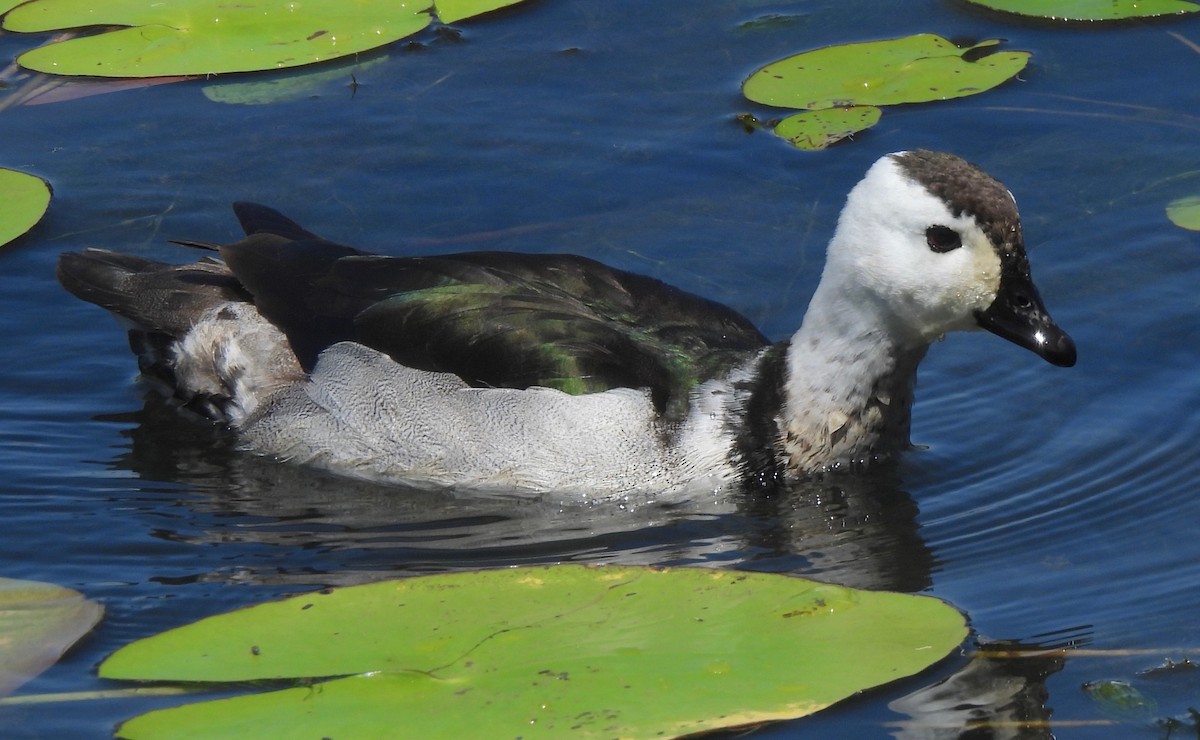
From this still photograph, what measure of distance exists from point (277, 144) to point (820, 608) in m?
5.38

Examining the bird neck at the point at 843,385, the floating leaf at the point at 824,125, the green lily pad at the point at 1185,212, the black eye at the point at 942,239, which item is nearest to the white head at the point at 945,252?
the black eye at the point at 942,239

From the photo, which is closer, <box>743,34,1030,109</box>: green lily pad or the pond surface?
the pond surface

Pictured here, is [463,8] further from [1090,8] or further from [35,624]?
[35,624]

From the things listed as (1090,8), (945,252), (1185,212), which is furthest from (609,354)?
(1090,8)

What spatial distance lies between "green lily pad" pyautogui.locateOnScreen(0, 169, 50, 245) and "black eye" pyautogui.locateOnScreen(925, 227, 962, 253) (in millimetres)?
4542

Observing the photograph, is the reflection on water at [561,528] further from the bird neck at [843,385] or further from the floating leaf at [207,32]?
the floating leaf at [207,32]

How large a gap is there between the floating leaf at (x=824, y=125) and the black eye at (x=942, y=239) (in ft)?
9.56

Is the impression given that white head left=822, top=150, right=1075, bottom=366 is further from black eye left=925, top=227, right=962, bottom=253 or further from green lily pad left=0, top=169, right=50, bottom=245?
green lily pad left=0, top=169, right=50, bottom=245

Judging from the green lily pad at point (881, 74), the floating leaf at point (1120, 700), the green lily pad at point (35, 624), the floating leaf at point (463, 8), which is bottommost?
the floating leaf at point (1120, 700)

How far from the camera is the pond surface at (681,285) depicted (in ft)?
20.5

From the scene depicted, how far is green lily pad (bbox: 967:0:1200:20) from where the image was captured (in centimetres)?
1011

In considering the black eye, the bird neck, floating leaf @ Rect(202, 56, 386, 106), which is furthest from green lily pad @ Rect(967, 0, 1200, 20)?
the black eye

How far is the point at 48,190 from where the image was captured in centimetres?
880

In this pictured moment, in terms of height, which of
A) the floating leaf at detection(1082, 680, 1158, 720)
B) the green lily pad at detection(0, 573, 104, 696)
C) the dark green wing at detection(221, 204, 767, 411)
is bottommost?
the floating leaf at detection(1082, 680, 1158, 720)
